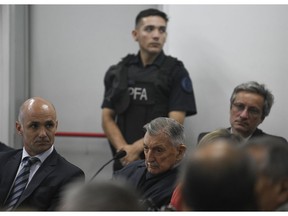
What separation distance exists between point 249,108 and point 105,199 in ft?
6.31

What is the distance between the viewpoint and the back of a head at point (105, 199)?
3.88 feet

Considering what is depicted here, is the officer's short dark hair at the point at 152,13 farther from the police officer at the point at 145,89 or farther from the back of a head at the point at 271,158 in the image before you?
the back of a head at the point at 271,158

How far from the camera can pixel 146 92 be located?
3.39 meters

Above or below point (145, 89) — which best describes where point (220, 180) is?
above

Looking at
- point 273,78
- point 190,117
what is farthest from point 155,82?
point 273,78

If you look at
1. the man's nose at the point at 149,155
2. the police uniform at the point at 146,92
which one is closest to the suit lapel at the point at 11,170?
the man's nose at the point at 149,155

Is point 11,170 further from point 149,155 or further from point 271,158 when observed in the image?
point 271,158

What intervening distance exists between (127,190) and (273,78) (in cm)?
236

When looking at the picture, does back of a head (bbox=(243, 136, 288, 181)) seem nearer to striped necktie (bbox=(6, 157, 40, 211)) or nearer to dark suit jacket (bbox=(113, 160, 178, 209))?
dark suit jacket (bbox=(113, 160, 178, 209))

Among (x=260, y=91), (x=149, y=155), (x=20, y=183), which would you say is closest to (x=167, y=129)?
(x=149, y=155)

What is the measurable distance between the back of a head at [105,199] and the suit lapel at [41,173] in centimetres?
118

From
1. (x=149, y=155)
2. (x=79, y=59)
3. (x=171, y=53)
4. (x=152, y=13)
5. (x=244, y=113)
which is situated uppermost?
(x=152, y=13)

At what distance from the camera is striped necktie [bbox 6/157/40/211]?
2.37 metres

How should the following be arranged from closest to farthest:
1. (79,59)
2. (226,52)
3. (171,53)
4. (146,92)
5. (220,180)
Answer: (220,180) → (146,92) → (226,52) → (171,53) → (79,59)
